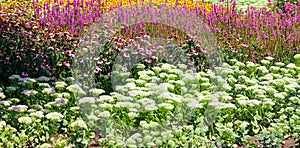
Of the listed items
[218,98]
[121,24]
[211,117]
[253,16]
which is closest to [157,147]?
[211,117]

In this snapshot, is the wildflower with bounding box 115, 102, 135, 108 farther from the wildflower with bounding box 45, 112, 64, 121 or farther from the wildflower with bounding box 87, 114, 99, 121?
the wildflower with bounding box 45, 112, 64, 121

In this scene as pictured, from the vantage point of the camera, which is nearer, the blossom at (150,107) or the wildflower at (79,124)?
the wildflower at (79,124)

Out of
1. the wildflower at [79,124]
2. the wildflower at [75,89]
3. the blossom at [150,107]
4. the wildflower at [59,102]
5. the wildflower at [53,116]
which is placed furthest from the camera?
the wildflower at [75,89]

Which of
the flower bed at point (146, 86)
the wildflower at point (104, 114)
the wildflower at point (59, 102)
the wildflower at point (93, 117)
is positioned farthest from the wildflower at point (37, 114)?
the wildflower at point (104, 114)

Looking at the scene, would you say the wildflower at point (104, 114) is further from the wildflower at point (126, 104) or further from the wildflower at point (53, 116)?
the wildflower at point (53, 116)

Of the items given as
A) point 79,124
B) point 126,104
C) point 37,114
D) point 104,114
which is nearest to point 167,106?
point 126,104

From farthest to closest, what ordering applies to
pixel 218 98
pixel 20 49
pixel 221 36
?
pixel 221 36, pixel 20 49, pixel 218 98

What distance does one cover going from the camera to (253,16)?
26.9ft

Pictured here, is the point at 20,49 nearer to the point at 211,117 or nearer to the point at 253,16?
the point at 211,117

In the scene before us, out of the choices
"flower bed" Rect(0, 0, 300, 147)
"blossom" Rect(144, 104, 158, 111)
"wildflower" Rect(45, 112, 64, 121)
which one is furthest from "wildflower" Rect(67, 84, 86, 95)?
"blossom" Rect(144, 104, 158, 111)

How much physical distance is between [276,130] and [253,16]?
12.6 ft

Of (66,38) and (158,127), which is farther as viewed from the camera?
(66,38)

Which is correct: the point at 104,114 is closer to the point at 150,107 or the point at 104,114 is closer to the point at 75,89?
the point at 150,107

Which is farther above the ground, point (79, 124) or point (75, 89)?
point (75, 89)
